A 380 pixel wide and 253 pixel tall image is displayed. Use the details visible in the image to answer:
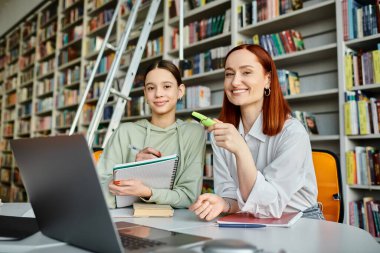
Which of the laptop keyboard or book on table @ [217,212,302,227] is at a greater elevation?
the laptop keyboard

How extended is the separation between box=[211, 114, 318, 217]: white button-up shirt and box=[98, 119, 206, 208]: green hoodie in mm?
99

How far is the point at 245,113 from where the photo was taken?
4.19 feet

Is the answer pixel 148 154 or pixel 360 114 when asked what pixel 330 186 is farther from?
pixel 360 114

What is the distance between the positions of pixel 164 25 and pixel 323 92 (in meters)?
1.88

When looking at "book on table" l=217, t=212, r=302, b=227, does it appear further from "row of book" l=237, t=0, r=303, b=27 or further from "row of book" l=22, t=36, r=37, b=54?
"row of book" l=22, t=36, r=37, b=54

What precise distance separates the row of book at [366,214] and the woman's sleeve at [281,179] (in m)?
1.32

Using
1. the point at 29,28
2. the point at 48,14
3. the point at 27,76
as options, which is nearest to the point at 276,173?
the point at 48,14

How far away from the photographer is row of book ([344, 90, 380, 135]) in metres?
2.10

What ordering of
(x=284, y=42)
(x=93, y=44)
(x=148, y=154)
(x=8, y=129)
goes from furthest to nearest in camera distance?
(x=8, y=129) < (x=93, y=44) < (x=284, y=42) < (x=148, y=154)

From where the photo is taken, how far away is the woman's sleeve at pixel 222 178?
1.16 metres

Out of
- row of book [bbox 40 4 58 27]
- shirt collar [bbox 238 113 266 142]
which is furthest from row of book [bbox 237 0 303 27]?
row of book [bbox 40 4 58 27]

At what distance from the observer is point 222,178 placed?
1.22m

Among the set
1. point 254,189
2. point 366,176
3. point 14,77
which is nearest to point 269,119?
point 254,189

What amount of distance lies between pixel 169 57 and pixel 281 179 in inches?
107
